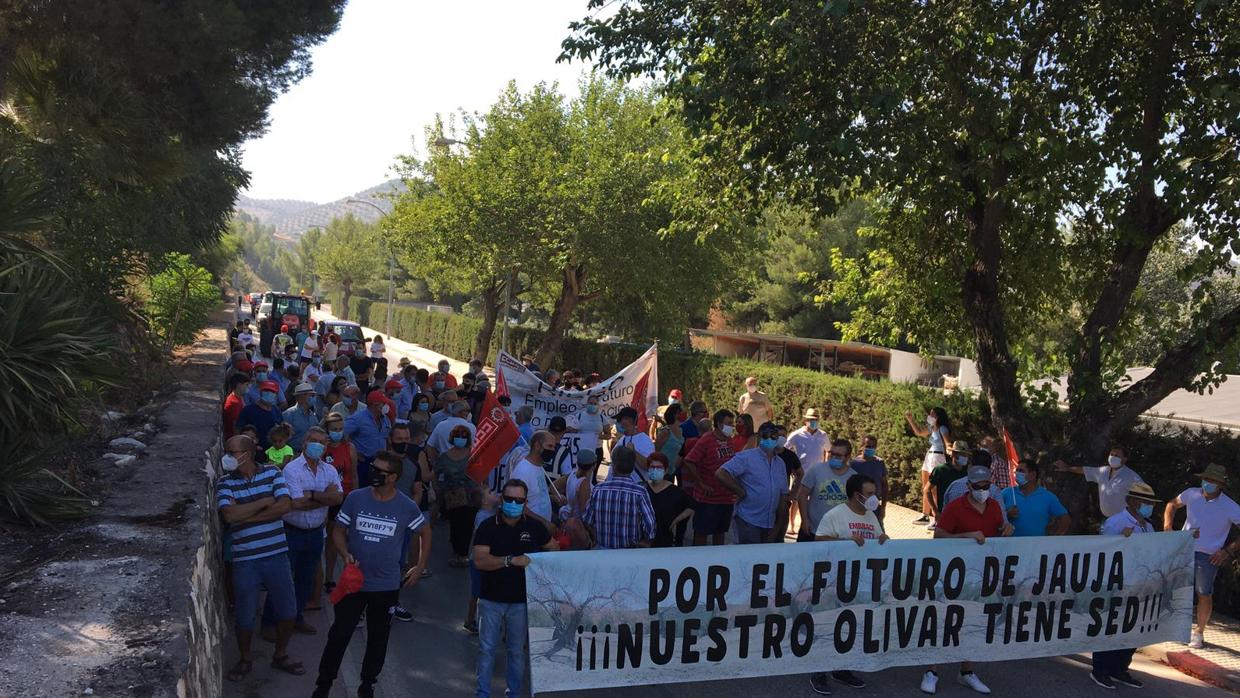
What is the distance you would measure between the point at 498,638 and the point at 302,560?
224 centimetres

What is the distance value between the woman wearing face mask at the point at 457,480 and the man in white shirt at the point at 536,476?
1623 mm

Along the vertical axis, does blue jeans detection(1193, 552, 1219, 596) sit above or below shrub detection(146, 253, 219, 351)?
below

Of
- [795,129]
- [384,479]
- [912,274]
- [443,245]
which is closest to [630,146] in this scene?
[443,245]

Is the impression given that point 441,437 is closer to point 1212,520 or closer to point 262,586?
point 262,586

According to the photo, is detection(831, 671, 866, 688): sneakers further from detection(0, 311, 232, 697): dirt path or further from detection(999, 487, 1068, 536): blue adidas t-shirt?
detection(0, 311, 232, 697): dirt path

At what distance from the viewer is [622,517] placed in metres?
7.65

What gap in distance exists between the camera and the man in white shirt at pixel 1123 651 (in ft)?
27.7

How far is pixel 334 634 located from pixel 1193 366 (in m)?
9.15

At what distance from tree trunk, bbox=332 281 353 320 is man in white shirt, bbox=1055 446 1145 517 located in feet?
293

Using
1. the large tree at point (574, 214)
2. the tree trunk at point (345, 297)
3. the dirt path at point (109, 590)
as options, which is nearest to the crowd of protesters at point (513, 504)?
the dirt path at point (109, 590)

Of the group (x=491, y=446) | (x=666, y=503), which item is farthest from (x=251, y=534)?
(x=666, y=503)

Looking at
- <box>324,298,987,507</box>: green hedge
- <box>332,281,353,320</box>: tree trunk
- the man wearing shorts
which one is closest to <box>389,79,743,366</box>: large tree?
<box>324,298,987,507</box>: green hedge

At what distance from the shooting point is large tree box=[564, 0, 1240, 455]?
1101cm

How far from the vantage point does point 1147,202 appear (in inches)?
449
